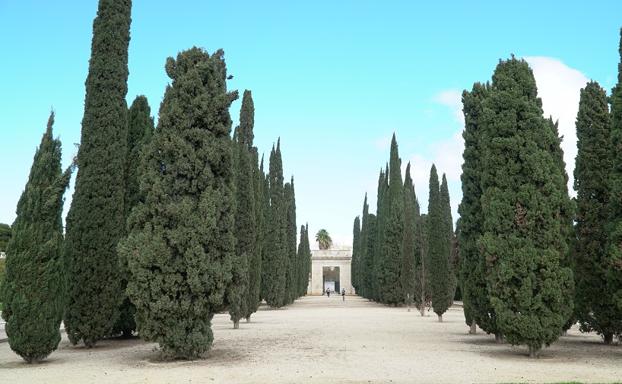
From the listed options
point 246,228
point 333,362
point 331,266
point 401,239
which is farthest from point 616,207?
point 331,266

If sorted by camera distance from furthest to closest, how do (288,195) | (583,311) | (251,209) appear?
(288,195) → (251,209) → (583,311)

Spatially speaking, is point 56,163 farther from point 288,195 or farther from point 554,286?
point 288,195

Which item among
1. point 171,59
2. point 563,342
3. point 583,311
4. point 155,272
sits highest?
point 171,59

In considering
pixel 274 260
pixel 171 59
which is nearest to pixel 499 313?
pixel 171 59

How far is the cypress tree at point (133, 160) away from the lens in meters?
17.0

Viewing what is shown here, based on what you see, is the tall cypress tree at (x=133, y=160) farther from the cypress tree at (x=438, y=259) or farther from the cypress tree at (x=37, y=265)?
the cypress tree at (x=438, y=259)

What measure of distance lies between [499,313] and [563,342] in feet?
19.0

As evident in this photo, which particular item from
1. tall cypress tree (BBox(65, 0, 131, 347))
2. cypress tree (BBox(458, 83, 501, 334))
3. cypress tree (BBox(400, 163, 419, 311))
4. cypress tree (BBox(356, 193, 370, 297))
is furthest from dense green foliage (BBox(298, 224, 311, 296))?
tall cypress tree (BBox(65, 0, 131, 347))

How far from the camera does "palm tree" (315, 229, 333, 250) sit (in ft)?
330

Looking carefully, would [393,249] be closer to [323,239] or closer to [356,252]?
[356,252]

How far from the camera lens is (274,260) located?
3828 cm

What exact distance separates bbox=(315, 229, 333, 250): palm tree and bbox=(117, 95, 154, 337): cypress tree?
272ft

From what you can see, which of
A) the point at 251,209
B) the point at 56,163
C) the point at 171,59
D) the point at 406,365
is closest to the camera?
the point at 406,365

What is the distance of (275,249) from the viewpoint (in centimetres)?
3834
